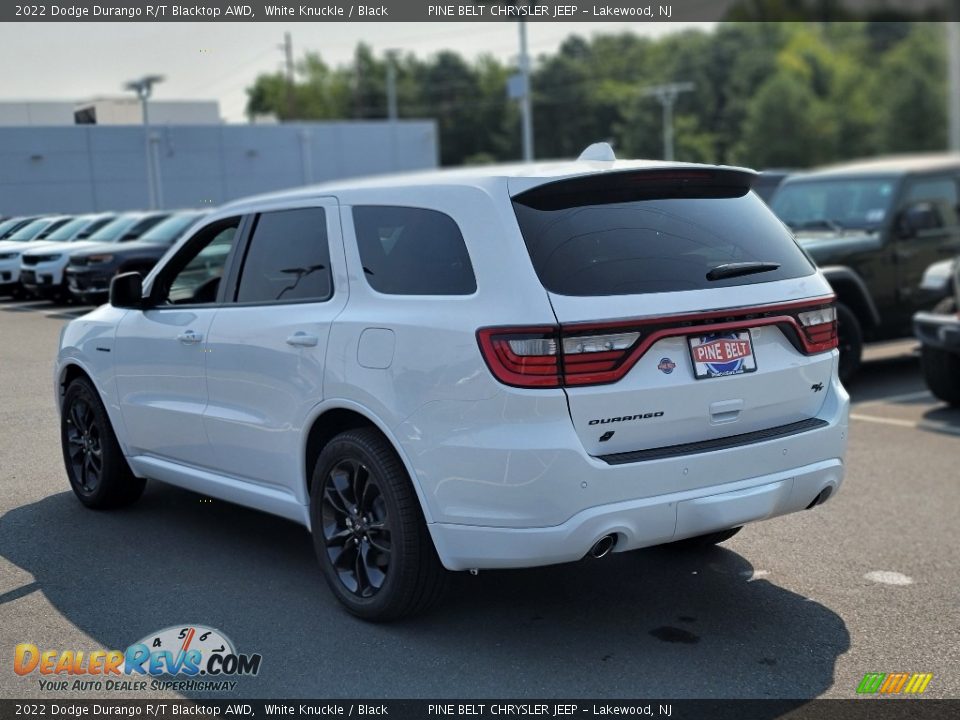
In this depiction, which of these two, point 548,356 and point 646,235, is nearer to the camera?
point 548,356

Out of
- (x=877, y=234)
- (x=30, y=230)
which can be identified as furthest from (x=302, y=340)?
(x=877, y=234)

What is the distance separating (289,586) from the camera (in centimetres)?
512

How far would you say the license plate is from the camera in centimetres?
427

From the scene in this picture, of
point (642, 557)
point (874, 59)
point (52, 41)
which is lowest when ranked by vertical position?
point (642, 557)

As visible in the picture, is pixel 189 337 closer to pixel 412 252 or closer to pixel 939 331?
pixel 412 252

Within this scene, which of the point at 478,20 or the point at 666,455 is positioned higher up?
the point at 478,20

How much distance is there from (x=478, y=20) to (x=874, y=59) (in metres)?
115

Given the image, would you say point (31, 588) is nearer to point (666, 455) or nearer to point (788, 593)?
point (666, 455)

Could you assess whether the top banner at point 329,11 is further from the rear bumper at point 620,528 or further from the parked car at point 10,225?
the rear bumper at point 620,528

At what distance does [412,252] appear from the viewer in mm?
4586

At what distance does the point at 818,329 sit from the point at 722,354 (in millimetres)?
604

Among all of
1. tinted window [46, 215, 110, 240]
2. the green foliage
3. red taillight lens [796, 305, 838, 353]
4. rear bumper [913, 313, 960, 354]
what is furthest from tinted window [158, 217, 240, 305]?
the green foliage

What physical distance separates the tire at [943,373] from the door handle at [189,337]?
20.5 feet

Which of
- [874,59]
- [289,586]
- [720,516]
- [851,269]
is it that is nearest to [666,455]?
[720,516]
